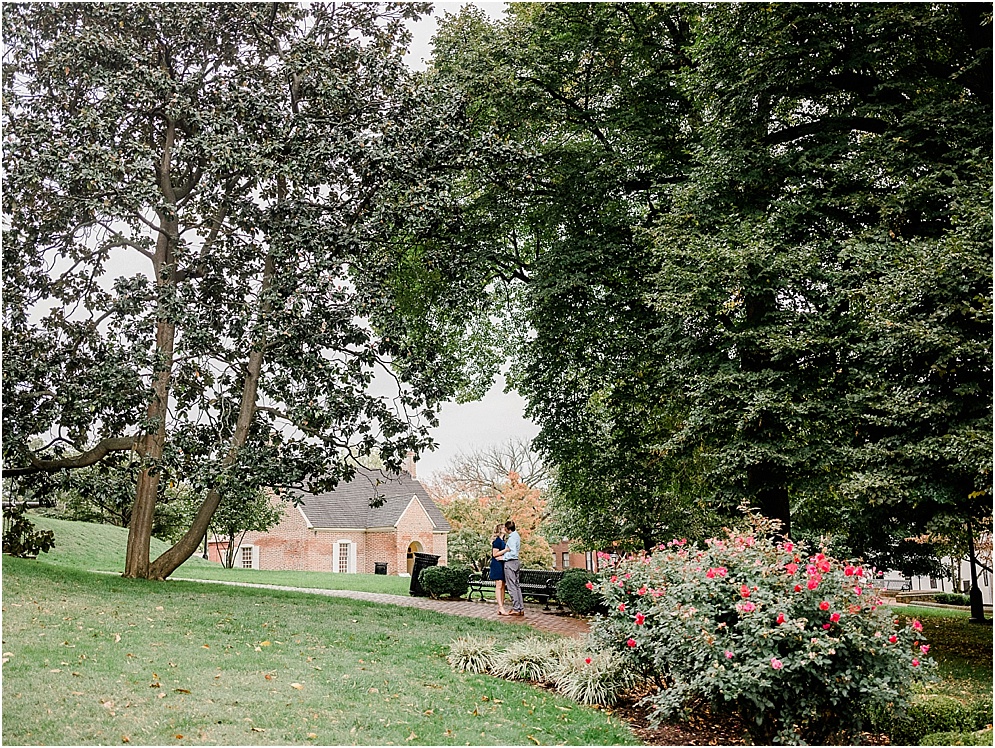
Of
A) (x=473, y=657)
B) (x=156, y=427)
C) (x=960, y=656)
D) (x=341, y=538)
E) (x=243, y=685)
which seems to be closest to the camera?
(x=243, y=685)

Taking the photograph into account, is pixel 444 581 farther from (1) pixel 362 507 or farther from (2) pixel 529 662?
(1) pixel 362 507

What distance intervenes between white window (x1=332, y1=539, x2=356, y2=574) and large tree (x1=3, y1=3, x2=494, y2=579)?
2426cm

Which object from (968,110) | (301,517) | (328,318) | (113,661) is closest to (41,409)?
(328,318)

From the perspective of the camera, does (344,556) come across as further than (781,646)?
Yes

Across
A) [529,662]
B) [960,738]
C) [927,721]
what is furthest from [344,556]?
[960,738]

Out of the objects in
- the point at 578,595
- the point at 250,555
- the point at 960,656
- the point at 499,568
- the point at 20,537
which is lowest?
the point at 250,555

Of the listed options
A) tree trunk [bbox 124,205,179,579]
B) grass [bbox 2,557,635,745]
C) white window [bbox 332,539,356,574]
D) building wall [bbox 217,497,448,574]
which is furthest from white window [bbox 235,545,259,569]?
grass [bbox 2,557,635,745]

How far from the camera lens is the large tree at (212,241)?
43.7 feet

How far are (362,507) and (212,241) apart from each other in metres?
27.3

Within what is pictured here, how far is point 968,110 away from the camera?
11.6m

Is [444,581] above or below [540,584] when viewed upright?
above

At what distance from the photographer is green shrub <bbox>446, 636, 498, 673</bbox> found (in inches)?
351

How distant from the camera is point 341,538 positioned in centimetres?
3919

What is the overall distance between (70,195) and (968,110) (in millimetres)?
13835
